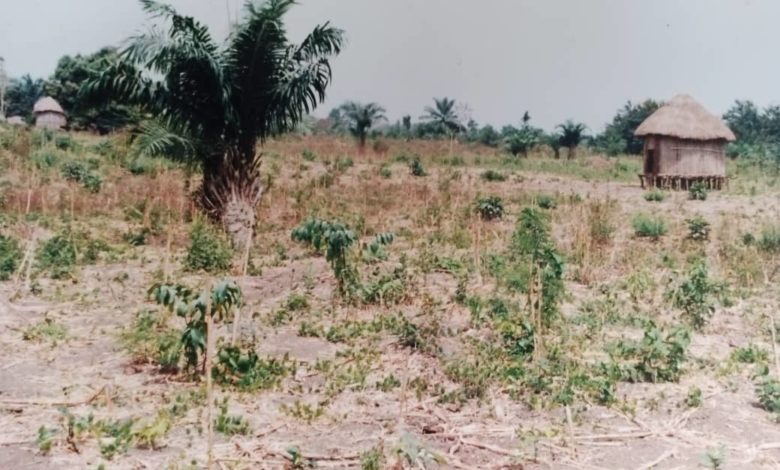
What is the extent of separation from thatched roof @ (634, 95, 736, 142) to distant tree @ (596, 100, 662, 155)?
16.3m

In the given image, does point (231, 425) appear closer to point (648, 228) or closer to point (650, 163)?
point (648, 228)

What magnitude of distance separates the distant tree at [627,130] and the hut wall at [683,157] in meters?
17.0

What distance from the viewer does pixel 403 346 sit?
607 cm

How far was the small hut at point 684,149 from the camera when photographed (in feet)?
62.8

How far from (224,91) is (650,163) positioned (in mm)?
13944

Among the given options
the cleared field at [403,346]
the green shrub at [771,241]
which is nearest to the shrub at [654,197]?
the cleared field at [403,346]

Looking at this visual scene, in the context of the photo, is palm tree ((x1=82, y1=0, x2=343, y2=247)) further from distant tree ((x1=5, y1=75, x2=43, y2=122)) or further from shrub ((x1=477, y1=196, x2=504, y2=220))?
distant tree ((x1=5, y1=75, x2=43, y2=122))

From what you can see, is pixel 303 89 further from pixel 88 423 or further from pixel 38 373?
pixel 88 423

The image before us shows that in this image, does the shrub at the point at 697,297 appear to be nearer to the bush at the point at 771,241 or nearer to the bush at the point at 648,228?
the bush at the point at 771,241

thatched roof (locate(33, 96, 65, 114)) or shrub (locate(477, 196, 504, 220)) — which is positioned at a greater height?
thatched roof (locate(33, 96, 65, 114))

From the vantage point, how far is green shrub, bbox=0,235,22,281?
8.04 meters

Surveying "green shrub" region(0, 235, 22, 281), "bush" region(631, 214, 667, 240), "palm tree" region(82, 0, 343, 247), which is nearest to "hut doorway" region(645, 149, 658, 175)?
"bush" region(631, 214, 667, 240)

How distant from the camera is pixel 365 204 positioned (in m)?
13.4

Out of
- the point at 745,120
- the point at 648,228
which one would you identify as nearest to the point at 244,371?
the point at 648,228
